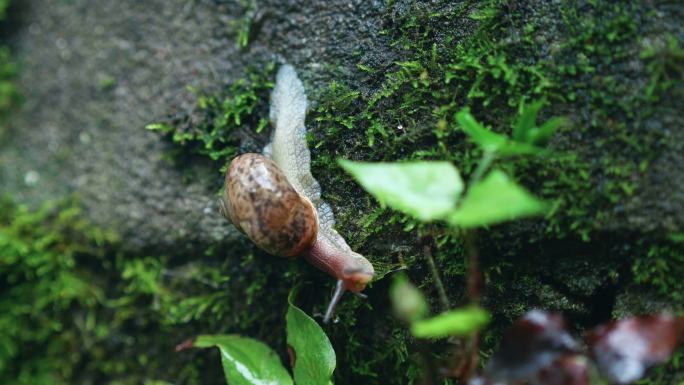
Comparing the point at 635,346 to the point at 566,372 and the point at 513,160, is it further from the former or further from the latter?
the point at 513,160

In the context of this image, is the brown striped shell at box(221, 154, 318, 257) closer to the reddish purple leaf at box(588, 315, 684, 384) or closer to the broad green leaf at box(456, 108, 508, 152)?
the broad green leaf at box(456, 108, 508, 152)

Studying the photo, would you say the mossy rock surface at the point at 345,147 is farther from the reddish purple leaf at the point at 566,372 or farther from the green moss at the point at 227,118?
the reddish purple leaf at the point at 566,372

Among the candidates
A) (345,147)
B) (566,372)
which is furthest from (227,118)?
(566,372)

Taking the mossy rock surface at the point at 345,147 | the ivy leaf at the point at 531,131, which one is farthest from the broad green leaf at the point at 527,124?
the mossy rock surface at the point at 345,147

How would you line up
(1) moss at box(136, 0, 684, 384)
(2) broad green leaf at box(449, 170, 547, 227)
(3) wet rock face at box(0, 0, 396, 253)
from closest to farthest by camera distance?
(2) broad green leaf at box(449, 170, 547, 227)
(1) moss at box(136, 0, 684, 384)
(3) wet rock face at box(0, 0, 396, 253)

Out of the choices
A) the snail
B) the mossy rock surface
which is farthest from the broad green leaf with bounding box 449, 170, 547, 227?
the snail

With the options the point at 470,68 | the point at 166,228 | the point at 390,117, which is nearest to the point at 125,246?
the point at 166,228

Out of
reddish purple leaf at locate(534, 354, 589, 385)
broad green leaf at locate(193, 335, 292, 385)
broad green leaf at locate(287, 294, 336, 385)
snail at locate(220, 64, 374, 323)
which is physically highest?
reddish purple leaf at locate(534, 354, 589, 385)
